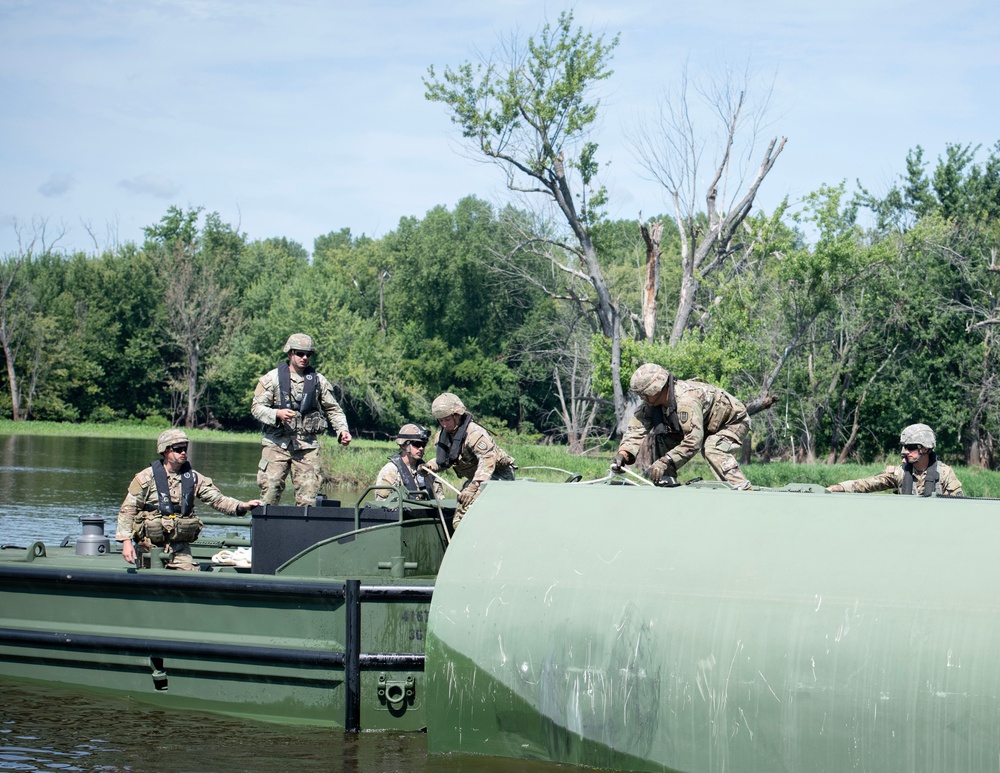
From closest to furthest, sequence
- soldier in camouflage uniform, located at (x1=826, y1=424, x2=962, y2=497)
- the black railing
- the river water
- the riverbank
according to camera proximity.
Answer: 1. the river water
2. the black railing
3. soldier in camouflage uniform, located at (x1=826, y1=424, x2=962, y2=497)
4. the riverbank

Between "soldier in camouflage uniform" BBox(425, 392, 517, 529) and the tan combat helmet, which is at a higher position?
the tan combat helmet

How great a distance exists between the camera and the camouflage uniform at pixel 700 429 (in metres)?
7.85

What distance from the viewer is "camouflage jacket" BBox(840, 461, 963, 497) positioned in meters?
8.43

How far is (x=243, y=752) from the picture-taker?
662 centimetres

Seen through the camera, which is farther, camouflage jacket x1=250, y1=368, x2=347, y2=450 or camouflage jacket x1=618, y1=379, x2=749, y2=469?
camouflage jacket x1=250, y1=368, x2=347, y2=450

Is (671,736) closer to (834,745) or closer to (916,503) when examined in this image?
(834,745)

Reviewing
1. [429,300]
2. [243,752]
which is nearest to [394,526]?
[243,752]

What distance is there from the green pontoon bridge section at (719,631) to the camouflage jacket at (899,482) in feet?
8.49

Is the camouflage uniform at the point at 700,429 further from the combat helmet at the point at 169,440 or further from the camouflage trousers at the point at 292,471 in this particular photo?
the combat helmet at the point at 169,440

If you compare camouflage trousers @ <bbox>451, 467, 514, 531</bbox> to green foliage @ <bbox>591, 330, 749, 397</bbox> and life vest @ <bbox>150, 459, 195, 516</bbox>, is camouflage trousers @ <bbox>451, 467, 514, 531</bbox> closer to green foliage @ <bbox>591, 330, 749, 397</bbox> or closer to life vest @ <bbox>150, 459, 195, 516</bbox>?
life vest @ <bbox>150, 459, 195, 516</bbox>

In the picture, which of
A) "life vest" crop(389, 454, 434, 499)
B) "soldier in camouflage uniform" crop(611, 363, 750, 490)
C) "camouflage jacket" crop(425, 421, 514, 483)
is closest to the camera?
→ "soldier in camouflage uniform" crop(611, 363, 750, 490)

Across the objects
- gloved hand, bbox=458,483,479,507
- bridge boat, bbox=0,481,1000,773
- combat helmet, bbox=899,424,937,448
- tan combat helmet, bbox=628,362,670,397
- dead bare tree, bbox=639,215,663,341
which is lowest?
bridge boat, bbox=0,481,1000,773

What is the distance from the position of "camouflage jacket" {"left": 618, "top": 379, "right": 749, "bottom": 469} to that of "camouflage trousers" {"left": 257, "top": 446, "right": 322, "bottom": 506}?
111 inches

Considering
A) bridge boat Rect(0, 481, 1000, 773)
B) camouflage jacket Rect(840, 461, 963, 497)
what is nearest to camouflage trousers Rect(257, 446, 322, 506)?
bridge boat Rect(0, 481, 1000, 773)
